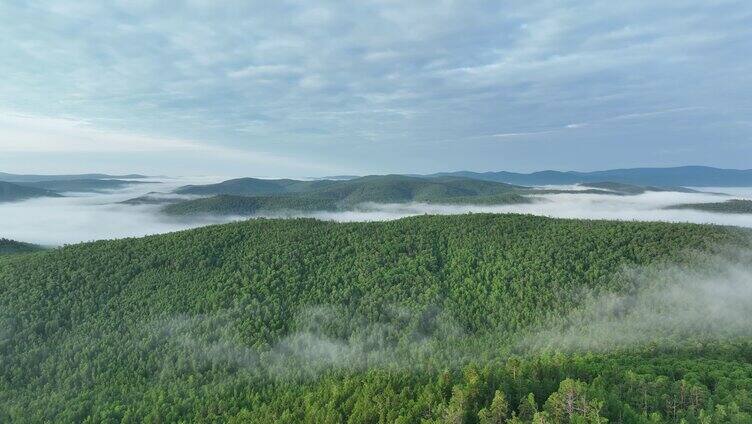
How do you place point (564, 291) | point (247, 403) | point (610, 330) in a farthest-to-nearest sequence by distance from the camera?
point (564, 291), point (610, 330), point (247, 403)

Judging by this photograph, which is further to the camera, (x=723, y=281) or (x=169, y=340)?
(x=723, y=281)

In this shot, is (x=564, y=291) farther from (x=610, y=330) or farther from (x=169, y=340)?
(x=169, y=340)

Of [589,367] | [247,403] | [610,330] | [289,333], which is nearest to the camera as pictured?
[589,367]

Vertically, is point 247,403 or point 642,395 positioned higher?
point 642,395

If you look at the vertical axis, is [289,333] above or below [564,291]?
below

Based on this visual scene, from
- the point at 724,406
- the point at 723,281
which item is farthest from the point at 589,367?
the point at 723,281

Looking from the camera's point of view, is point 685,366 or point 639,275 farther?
point 639,275

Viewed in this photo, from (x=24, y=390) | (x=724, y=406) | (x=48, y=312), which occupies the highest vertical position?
(x=724, y=406)

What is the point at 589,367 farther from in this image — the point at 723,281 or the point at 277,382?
the point at 723,281

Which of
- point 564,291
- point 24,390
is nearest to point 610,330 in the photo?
point 564,291
